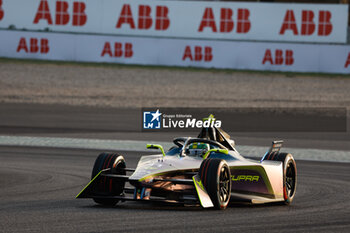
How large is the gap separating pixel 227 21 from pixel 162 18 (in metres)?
3.02

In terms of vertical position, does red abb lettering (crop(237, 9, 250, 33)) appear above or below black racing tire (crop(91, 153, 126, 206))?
above

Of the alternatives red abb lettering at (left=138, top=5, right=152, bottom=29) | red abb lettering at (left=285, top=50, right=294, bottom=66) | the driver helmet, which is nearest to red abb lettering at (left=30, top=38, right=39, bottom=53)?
red abb lettering at (left=138, top=5, right=152, bottom=29)

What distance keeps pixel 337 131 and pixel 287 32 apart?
1593 centimetres

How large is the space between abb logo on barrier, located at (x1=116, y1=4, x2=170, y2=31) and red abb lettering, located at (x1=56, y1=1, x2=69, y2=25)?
2.44 meters

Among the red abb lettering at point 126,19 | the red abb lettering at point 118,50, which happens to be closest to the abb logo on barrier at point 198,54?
the red abb lettering at point 118,50

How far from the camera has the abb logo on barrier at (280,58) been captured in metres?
37.6

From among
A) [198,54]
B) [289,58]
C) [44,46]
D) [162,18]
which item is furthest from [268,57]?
[44,46]

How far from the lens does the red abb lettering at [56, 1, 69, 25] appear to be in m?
40.3

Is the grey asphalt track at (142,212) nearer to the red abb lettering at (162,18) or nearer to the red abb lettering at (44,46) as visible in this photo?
the red abb lettering at (44,46)

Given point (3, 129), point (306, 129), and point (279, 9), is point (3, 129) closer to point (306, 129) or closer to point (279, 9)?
point (306, 129)

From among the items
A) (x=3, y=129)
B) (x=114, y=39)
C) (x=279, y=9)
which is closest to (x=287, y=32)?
(x=279, y=9)

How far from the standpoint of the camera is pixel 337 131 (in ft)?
81.5

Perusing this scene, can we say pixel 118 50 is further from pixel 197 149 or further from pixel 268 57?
pixel 197 149

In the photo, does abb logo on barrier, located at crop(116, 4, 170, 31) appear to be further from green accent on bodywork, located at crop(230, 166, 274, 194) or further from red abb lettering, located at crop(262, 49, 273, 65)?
green accent on bodywork, located at crop(230, 166, 274, 194)
